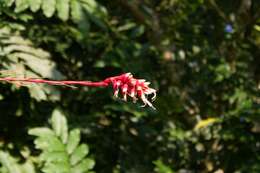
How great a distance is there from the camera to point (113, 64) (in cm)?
287

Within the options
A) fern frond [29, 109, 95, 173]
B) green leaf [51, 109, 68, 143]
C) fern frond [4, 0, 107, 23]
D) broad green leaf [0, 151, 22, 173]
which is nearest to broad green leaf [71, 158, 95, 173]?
fern frond [29, 109, 95, 173]

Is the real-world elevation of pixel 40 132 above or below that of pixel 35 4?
below

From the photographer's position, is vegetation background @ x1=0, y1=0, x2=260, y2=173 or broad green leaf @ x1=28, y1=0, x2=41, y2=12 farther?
vegetation background @ x1=0, y1=0, x2=260, y2=173

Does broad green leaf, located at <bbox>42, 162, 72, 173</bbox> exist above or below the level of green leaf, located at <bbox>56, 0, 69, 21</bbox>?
below

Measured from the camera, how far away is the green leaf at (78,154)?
2284 millimetres

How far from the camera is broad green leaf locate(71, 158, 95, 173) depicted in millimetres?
2251

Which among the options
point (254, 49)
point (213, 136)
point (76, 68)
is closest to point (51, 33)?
point (76, 68)

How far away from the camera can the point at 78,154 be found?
2299 mm

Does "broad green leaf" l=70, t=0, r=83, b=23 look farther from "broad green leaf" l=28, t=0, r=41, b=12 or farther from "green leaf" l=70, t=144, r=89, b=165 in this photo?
"green leaf" l=70, t=144, r=89, b=165

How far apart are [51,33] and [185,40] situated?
898mm

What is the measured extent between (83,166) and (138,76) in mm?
856

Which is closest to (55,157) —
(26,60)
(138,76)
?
(26,60)

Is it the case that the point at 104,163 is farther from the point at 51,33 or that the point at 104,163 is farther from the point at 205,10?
the point at 205,10

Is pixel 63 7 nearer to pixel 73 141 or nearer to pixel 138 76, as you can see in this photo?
pixel 73 141
